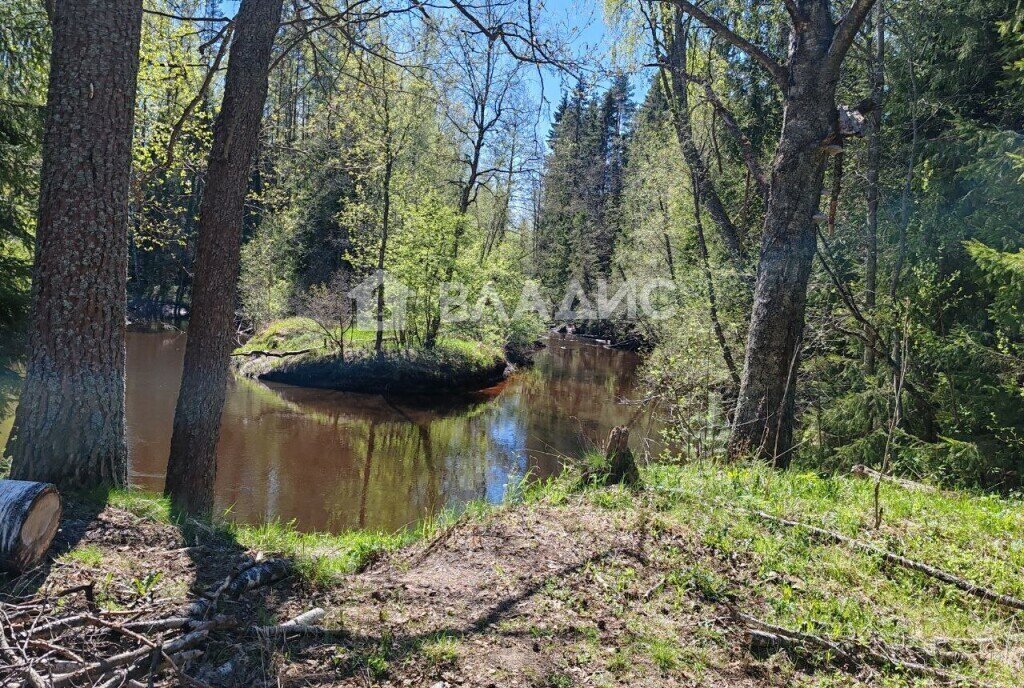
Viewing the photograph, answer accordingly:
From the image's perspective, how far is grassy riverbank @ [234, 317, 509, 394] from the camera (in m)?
17.9

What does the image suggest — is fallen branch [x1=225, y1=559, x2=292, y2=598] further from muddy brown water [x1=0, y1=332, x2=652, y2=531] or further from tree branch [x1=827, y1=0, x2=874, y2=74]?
tree branch [x1=827, y1=0, x2=874, y2=74]

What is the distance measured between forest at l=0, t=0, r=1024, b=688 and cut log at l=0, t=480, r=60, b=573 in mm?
14

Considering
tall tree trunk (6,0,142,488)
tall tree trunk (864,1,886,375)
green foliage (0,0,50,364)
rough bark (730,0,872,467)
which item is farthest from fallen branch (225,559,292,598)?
tall tree trunk (864,1,886,375)

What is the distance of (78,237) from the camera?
3.69m

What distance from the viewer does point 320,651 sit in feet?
8.20

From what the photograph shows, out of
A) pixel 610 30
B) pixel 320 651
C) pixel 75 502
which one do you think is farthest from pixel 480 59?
pixel 320 651

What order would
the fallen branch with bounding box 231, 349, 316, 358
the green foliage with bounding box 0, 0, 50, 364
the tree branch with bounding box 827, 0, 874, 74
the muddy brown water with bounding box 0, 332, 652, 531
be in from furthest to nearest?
the fallen branch with bounding box 231, 349, 316, 358, the muddy brown water with bounding box 0, 332, 652, 531, the green foliage with bounding box 0, 0, 50, 364, the tree branch with bounding box 827, 0, 874, 74

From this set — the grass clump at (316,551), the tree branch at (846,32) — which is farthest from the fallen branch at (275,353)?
the tree branch at (846,32)

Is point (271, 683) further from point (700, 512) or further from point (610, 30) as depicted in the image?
point (610, 30)

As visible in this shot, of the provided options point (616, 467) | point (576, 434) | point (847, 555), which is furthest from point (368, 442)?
point (847, 555)

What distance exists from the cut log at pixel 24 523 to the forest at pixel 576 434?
1 cm

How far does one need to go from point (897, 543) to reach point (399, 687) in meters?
3.10

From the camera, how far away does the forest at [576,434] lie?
2629 mm

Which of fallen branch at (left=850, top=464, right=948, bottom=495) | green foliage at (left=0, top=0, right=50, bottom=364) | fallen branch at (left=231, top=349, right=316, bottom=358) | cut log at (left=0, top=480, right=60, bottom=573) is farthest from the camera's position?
fallen branch at (left=231, top=349, right=316, bottom=358)
